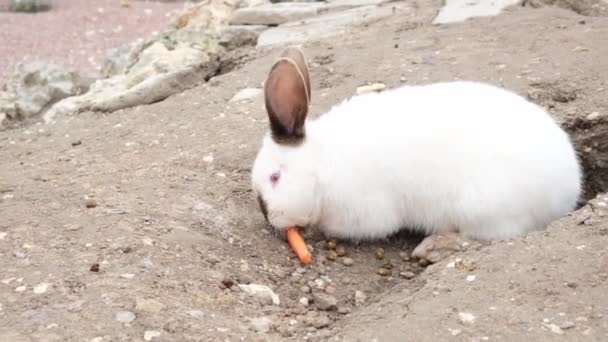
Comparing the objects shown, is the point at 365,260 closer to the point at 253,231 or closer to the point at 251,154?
the point at 253,231

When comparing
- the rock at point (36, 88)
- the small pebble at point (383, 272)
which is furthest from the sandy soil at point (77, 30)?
the small pebble at point (383, 272)

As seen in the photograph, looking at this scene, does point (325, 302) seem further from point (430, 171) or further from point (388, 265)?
point (430, 171)

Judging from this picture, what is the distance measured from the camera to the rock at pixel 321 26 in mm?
5609

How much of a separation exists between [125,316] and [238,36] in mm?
3663

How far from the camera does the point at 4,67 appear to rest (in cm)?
805

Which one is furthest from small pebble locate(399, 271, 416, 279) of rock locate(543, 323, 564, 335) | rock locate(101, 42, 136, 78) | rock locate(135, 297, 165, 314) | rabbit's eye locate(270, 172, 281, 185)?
rock locate(101, 42, 136, 78)

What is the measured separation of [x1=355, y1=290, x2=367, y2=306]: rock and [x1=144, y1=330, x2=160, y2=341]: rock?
0.78 metres

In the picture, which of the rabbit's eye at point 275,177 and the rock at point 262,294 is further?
the rabbit's eye at point 275,177

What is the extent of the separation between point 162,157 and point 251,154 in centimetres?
44

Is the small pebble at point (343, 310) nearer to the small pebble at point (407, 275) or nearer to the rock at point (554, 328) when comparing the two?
the small pebble at point (407, 275)

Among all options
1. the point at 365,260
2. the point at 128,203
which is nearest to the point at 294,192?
the point at 365,260

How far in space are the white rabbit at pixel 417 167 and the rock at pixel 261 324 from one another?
0.57 m

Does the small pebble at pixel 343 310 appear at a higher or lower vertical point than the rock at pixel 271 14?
lower

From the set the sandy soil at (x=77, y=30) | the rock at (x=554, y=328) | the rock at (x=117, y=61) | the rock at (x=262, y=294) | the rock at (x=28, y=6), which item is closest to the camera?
the rock at (x=554, y=328)
